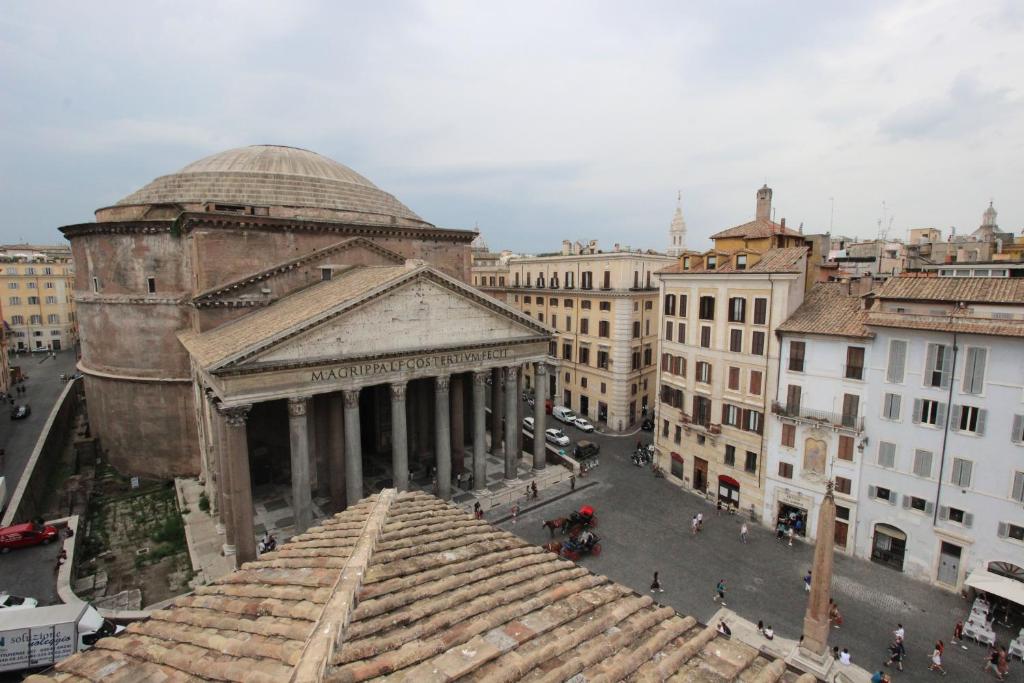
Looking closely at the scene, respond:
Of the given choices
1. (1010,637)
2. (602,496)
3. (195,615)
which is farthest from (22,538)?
(1010,637)

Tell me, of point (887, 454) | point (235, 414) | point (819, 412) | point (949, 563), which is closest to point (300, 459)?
point (235, 414)

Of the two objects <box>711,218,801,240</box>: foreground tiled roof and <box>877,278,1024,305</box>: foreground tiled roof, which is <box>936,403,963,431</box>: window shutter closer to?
<box>877,278,1024,305</box>: foreground tiled roof

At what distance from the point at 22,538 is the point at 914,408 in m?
37.4

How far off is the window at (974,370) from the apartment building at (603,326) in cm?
2100

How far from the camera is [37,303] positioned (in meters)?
68.5

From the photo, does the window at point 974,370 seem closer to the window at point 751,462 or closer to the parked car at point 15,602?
the window at point 751,462

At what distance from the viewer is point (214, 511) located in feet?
84.9

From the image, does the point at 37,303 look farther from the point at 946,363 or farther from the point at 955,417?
the point at 955,417

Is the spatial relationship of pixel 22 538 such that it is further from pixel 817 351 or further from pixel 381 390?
pixel 817 351

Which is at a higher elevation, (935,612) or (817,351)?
(817,351)

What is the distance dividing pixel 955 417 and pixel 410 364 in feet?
71.2

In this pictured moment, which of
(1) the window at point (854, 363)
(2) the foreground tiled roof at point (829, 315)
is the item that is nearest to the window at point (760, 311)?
(2) the foreground tiled roof at point (829, 315)

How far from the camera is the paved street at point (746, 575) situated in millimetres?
18891

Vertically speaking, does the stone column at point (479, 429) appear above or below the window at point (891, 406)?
below
